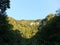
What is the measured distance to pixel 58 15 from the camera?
30.0m

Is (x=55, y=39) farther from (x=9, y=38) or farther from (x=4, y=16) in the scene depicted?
(x=4, y=16)

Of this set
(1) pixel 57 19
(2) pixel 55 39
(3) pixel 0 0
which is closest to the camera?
(2) pixel 55 39

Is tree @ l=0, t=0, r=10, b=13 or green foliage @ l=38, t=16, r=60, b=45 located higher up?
tree @ l=0, t=0, r=10, b=13

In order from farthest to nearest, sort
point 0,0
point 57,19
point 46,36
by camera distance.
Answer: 1. point 0,0
2. point 57,19
3. point 46,36

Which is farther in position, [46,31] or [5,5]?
[5,5]

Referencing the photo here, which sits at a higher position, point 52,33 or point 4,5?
point 4,5

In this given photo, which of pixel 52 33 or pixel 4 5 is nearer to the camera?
pixel 52 33

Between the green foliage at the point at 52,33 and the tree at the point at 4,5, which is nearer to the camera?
the green foliage at the point at 52,33

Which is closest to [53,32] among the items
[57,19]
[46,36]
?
[46,36]

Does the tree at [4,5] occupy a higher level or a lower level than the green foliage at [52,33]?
higher

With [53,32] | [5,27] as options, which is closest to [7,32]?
[5,27]

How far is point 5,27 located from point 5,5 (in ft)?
15.3

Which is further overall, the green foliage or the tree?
the tree

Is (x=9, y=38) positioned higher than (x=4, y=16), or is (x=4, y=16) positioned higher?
(x=4, y=16)
